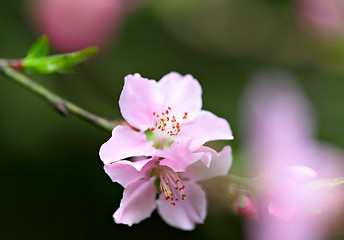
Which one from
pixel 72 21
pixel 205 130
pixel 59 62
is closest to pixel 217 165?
pixel 205 130

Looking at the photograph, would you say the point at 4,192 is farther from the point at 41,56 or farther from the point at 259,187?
the point at 259,187

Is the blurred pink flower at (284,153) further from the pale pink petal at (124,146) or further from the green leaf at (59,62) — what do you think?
the green leaf at (59,62)

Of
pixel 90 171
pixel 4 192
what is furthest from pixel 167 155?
pixel 4 192

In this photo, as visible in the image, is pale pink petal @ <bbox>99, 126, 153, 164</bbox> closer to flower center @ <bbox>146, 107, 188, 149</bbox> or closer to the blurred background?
flower center @ <bbox>146, 107, 188, 149</bbox>

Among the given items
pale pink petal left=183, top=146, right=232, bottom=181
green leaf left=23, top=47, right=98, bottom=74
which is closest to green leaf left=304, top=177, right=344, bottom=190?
pale pink petal left=183, top=146, right=232, bottom=181

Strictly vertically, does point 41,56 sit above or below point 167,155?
above

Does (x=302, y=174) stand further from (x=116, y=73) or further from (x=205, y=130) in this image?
(x=116, y=73)

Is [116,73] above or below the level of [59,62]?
above

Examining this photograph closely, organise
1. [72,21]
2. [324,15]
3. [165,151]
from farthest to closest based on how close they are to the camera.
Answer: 1. [324,15]
2. [72,21]
3. [165,151]

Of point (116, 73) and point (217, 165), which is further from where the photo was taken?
point (116, 73)
